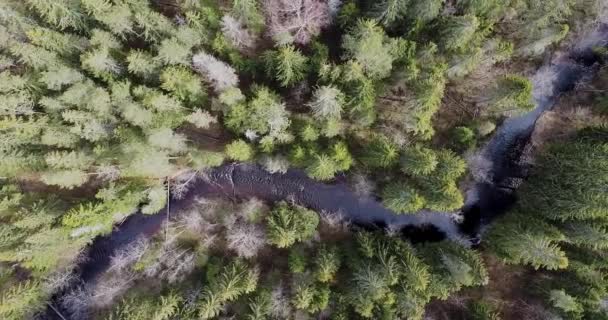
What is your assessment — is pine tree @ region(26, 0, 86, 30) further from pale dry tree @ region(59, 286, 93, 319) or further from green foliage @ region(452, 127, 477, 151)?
green foliage @ region(452, 127, 477, 151)

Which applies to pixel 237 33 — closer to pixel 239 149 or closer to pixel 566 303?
pixel 239 149

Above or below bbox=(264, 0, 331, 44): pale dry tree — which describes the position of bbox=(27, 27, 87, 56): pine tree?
below

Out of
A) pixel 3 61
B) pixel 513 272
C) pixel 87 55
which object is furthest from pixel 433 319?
pixel 3 61

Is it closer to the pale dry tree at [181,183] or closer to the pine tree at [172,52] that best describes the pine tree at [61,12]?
the pine tree at [172,52]

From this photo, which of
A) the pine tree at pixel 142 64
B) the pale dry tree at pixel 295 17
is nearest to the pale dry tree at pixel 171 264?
the pine tree at pixel 142 64

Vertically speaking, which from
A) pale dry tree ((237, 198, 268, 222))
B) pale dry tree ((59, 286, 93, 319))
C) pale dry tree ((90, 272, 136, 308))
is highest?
pale dry tree ((237, 198, 268, 222))

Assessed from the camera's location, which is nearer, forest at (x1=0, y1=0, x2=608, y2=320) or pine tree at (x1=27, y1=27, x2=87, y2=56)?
forest at (x1=0, y1=0, x2=608, y2=320)

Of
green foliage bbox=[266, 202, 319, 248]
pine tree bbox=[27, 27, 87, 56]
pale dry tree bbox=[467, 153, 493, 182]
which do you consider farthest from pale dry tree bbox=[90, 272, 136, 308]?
pale dry tree bbox=[467, 153, 493, 182]
